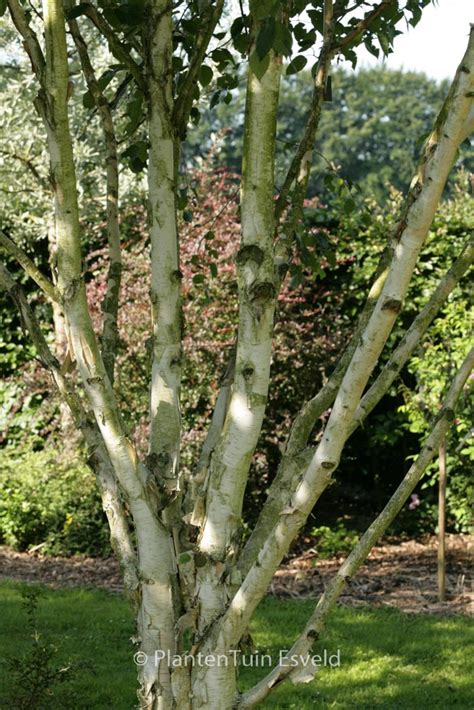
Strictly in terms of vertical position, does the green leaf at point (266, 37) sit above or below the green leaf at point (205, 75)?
below

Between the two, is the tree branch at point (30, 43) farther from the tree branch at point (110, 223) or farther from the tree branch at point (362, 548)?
the tree branch at point (362, 548)

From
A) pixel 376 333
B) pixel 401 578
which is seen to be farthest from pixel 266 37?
pixel 401 578

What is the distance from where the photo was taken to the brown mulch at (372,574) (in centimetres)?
626

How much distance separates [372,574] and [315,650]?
211 cm

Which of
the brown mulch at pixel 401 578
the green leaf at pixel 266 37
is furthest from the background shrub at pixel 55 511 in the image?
the green leaf at pixel 266 37

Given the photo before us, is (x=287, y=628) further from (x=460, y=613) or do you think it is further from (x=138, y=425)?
(x=138, y=425)

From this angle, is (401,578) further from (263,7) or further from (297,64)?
(263,7)

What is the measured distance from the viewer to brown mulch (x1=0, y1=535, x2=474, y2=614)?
6262 mm

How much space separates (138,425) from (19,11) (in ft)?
17.1

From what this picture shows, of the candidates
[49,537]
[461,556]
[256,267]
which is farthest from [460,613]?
[256,267]

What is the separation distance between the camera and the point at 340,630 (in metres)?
5.34

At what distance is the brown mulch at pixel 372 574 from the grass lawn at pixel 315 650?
40cm

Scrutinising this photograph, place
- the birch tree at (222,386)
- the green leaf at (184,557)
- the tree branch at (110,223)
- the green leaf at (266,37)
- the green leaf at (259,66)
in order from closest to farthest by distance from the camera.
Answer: the green leaf at (266,37) < the green leaf at (259,66) < the birch tree at (222,386) < the green leaf at (184,557) < the tree branch at (110,223)

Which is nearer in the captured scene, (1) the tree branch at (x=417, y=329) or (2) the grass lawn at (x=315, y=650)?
(1) the tree branch at (x=417, y=329)
